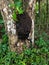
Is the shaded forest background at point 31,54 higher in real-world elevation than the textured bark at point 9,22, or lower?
lower

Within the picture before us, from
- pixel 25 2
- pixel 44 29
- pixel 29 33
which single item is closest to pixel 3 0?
pixel 25 2

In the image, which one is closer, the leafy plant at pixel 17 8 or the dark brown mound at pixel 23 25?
the leafy plant at pixel 17 8

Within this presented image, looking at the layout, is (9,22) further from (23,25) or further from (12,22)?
(23,25)

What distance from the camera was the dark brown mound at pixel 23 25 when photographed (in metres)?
5.33

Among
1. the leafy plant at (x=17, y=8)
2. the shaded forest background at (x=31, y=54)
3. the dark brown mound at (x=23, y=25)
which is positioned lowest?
the shaded forest background at (x=31, y=54)

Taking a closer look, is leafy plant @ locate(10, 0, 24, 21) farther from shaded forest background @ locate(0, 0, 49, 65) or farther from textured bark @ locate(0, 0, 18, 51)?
shaded forest background @ locate(0, 0, 49, 65)

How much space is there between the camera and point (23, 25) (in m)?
5.37

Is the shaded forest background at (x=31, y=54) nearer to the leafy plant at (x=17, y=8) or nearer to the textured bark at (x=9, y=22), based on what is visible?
the textured bark at (x=9, y=22)

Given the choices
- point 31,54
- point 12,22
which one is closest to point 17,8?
point 12,22

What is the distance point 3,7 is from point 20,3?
0.38m

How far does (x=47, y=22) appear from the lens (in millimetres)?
6992

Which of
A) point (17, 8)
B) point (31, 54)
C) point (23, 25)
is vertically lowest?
point (31, 54)

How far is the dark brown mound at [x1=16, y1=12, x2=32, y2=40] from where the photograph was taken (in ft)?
17.5

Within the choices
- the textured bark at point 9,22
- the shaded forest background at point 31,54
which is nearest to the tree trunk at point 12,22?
the textured bark at point 9,22
